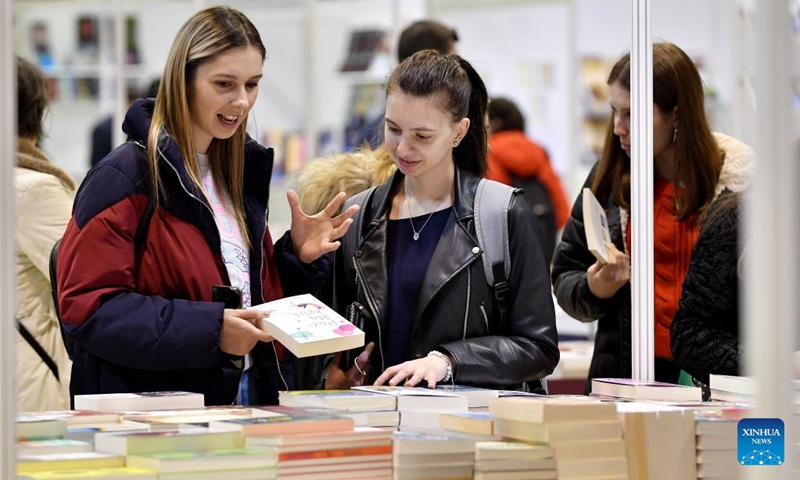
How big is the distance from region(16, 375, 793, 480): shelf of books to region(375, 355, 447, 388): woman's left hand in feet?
0.81

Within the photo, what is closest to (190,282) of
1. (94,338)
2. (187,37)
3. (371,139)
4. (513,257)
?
(94,338)

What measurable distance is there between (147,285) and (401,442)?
0.86 m

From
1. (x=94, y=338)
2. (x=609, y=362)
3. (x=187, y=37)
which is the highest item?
(x=187, y=37)

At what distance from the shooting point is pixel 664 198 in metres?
3.21

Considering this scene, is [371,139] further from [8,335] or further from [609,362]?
[8,335]

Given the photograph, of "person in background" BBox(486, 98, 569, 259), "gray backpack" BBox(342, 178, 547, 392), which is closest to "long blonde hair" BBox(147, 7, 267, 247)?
"gray backpack" BBox(342, 178, 547, 392)

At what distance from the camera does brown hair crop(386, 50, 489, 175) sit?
274 cm

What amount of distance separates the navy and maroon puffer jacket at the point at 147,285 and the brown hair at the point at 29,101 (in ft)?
3.63

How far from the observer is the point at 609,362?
3.23 metres

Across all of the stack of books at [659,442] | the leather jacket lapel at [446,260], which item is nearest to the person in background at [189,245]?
the leather jacket lapel at [446,260]

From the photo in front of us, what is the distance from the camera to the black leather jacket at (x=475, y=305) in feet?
8.73

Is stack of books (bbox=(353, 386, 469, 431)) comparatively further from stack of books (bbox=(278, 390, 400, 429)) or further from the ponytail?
the ponytail

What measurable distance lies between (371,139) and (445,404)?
193cm

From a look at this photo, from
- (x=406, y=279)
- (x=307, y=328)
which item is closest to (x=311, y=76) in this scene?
(x=406, y=279)
